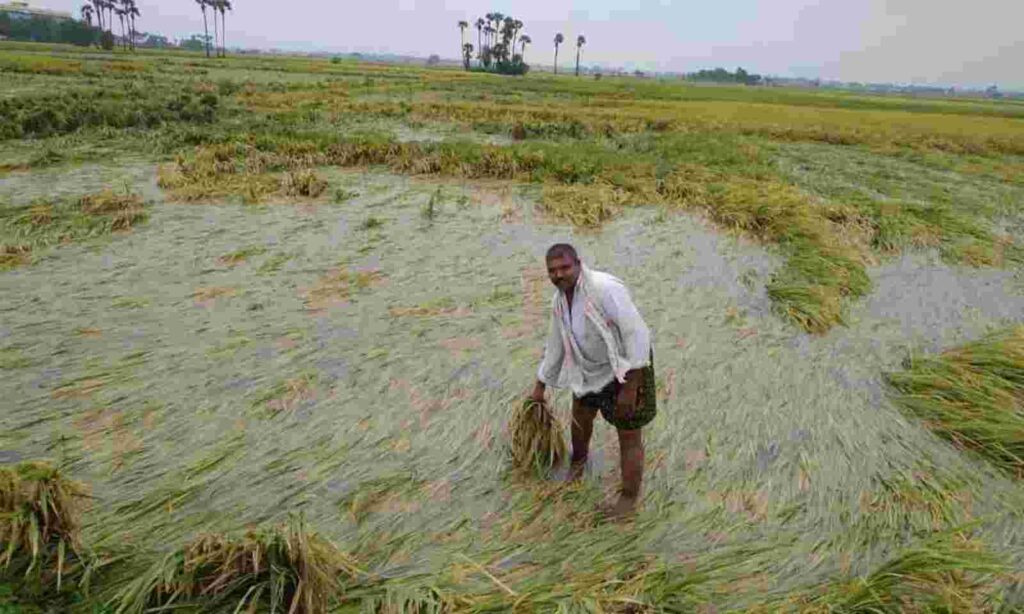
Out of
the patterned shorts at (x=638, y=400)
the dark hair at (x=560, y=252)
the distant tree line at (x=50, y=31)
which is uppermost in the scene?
the distant tree line at (x=50, y=31)

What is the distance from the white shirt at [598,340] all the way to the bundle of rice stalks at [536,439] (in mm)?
284

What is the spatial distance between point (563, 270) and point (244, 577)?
6.03 ft

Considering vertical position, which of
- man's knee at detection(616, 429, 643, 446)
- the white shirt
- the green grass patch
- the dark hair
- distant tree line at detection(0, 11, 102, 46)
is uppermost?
distant tree line at detection(0, 11, 102, 46)

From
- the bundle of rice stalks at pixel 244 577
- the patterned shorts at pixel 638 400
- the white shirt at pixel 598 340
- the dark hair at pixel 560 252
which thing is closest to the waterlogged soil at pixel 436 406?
the bundle of rice stalks at pixel 244 577

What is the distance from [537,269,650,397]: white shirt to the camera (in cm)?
269

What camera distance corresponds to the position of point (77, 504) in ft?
9.52

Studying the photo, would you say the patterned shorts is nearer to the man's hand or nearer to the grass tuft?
the man's hand

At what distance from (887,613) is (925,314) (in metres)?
5.18

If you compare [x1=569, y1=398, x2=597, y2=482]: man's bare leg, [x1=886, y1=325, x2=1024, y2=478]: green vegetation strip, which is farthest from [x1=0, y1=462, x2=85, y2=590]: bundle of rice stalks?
[x1=886, y1=325, x2=1024, y2=478]: green vegetation strip

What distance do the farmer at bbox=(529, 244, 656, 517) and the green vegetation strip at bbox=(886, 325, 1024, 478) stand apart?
254 centimetres

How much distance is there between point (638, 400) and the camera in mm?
2936

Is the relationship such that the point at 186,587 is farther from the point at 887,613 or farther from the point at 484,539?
the point at 887,613

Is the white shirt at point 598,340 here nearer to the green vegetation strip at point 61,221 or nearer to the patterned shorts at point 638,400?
the patterned shorts at point 638,400

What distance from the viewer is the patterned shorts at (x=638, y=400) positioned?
290 centimetres
